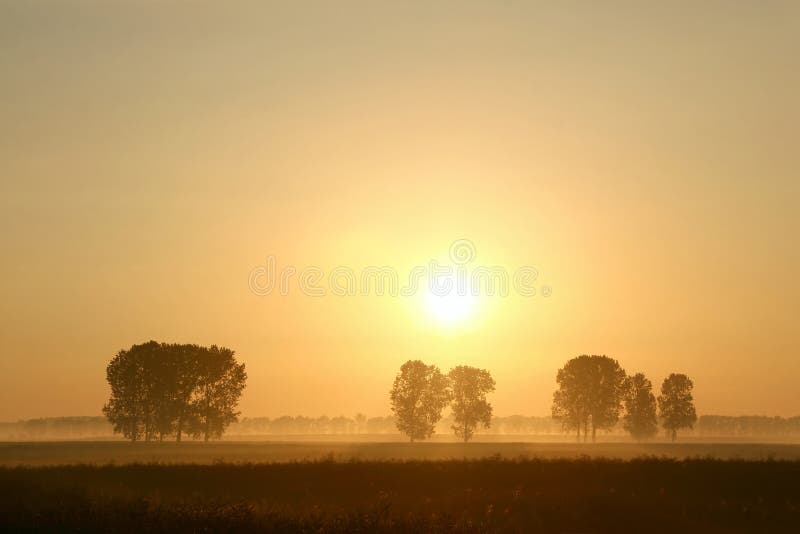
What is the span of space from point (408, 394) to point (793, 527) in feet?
345

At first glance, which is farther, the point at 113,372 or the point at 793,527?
the point at 113,372

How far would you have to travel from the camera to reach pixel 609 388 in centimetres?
14062

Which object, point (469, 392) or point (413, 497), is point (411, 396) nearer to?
point (469, 392)

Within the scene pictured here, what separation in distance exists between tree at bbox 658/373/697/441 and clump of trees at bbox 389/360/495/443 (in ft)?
128

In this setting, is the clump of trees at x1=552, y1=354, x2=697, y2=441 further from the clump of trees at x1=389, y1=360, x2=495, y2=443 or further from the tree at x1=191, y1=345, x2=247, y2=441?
the tree at x1=191, y1=345, x2=247, y2=441

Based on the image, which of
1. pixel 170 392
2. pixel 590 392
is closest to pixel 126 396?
pixel 170 392

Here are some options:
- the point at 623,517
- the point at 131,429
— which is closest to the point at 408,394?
the point at 131,429

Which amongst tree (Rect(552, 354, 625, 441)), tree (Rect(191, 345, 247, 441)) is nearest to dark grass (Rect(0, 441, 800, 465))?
tree (Rect(191, 345, 247, 441))

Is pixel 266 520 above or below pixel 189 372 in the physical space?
below

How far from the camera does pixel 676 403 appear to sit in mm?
151250

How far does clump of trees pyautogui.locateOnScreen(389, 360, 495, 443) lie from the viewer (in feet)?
427

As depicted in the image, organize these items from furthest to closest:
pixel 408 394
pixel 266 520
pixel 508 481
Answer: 1. pixel 408 394
2. pixel 508 481
3. pixel 266 520

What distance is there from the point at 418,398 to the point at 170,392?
1579 inches

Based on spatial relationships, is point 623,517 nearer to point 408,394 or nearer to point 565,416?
point 408,394
